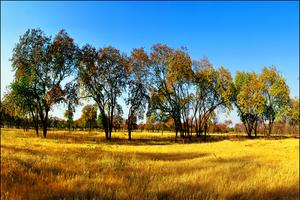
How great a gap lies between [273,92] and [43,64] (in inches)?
1858

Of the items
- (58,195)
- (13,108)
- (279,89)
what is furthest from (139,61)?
(58,195)

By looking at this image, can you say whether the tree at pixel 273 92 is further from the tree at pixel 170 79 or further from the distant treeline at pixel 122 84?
the tree at pixel 170 79

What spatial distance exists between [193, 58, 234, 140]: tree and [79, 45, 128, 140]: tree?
15034 millimetres

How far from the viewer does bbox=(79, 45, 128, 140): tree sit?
4534cm

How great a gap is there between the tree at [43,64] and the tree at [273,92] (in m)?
42.0

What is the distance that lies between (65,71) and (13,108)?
34.7 feet

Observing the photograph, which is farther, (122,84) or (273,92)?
(273,92)

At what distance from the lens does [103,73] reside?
4616cm

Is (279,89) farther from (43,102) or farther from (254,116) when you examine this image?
(43,102)

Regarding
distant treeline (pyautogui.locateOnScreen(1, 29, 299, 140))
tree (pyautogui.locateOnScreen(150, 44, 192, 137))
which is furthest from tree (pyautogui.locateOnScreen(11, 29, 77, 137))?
tree (pyautogui.locateOnScreen(150, 44, 192, 137))

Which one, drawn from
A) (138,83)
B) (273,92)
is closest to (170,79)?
(138,83)

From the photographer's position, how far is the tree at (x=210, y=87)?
179 feet

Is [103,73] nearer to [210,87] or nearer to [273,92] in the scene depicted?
[210,87]

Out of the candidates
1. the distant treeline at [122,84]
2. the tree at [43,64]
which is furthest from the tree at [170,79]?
the tree at [43,64]
